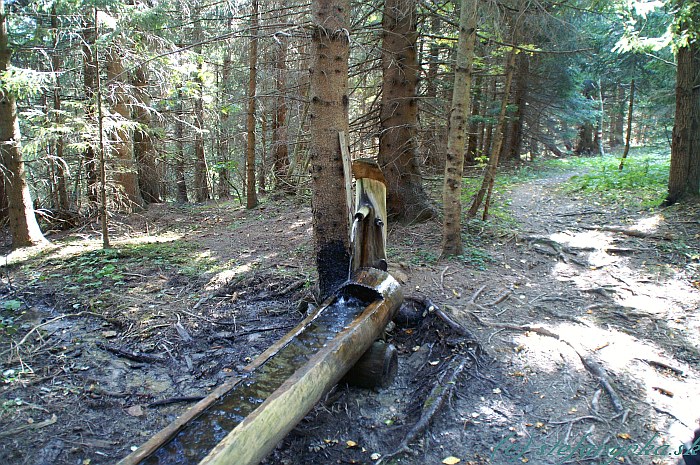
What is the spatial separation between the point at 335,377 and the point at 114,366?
2688mm

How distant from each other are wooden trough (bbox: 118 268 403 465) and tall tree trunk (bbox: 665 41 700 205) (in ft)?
24.7

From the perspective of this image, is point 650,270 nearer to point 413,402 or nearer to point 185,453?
point 413,402

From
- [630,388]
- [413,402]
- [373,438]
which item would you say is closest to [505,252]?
[630,388]

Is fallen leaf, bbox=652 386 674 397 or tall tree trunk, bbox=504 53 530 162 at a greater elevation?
tall tree trunk, bbox=504 53 530 162

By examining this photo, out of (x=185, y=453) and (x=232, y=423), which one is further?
(x=232, y=423)

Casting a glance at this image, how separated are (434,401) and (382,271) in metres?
1.74

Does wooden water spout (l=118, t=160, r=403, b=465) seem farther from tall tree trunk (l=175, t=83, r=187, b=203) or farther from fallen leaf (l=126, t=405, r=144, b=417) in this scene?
tall tree trunk (l=175, t=83, r=187, b=203)

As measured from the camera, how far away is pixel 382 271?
5281 mm

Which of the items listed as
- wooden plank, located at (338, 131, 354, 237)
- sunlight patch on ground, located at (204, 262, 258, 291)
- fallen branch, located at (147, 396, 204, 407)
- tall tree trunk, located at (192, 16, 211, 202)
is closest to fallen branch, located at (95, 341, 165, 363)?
fallen branch, located at (147, 396, 204, 407)

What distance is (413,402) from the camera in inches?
163

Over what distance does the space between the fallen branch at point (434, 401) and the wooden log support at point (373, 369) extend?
520 millimetres

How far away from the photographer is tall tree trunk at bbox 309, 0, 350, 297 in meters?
5.18

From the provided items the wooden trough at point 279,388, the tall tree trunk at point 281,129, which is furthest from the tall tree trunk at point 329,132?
the tall tree trunk at point 281,129

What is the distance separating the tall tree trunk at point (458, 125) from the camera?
6.50 metres
